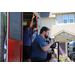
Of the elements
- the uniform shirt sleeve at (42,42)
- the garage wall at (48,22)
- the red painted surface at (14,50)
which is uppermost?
the garage wall at (48,22)

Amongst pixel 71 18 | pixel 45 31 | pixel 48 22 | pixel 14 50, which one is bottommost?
pixel 14 50

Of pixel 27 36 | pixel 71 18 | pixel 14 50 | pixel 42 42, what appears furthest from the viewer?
pixel 27 36

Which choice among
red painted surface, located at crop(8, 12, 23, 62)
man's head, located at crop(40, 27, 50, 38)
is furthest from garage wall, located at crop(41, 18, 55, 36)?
red painted surface, located at crop(8, 12, 23, 62)

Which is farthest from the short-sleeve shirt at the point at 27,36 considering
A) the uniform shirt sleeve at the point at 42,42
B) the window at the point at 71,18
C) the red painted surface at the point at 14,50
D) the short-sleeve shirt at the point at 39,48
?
the window at the point at 71,18

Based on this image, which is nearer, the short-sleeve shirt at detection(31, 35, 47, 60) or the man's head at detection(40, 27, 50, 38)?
the short-sleeve shirt at detection(31, 35, 47, 60)

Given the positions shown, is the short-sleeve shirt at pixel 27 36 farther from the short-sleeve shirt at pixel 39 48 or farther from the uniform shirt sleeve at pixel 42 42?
the uniform shirt sleeve at pixel 42 42

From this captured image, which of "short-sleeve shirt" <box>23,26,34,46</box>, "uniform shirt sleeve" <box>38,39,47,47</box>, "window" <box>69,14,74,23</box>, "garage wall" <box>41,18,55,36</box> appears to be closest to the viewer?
"uniform shirt sleeve" <box>38,39,47,47</box>

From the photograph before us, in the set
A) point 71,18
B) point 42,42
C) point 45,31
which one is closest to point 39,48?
point 42,42

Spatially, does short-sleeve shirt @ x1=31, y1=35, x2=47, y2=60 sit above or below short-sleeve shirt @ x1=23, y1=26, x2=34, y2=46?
below

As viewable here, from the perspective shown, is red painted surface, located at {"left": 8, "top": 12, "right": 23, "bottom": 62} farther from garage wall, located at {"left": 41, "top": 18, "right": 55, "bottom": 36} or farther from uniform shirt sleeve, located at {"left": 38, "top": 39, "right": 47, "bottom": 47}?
garage wall, located at {"left": 41, "top": 18, "right": 55, "bottom": 36}

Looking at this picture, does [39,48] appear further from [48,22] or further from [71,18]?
[71,18]
